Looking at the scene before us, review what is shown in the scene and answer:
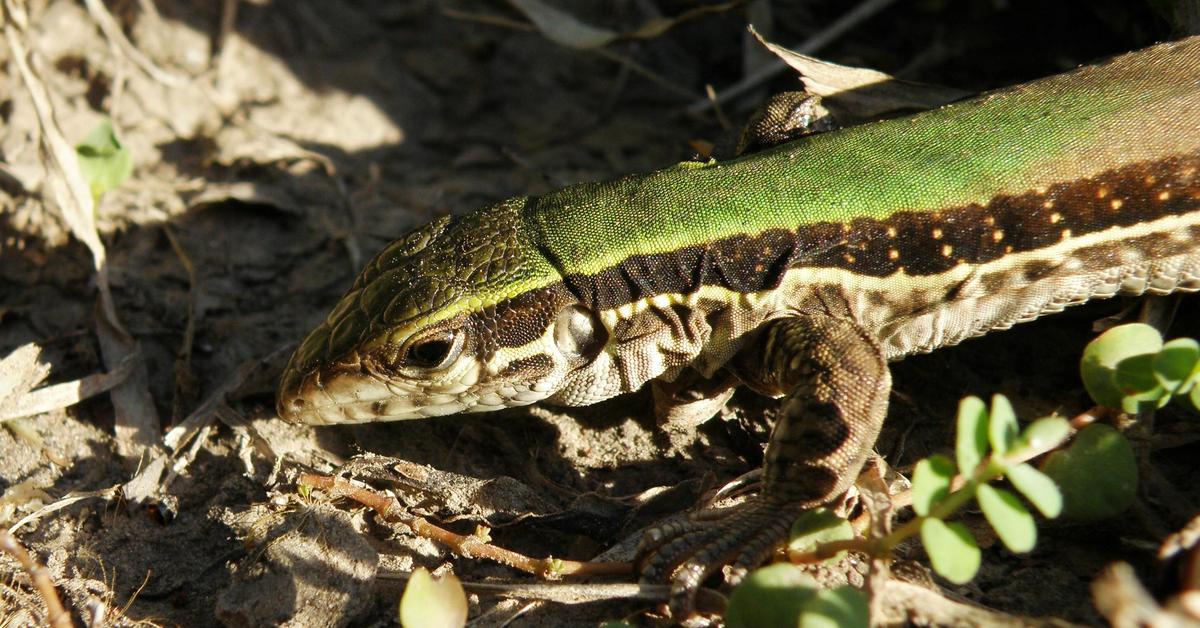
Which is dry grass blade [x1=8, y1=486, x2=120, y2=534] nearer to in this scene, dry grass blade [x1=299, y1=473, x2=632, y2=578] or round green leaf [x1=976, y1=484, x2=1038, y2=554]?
dry grass blade [x1=299, y1=473, x2=632, y2=578]

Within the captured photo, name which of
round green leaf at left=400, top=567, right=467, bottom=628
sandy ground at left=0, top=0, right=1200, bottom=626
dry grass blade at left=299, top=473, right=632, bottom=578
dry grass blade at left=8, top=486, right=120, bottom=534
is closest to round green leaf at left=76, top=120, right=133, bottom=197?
sandy ground at left=0, top=0, right=1200, bottom=626

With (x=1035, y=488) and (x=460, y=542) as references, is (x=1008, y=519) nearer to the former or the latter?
(x=1035, y=488)

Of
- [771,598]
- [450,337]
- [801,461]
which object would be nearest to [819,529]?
[801,461]

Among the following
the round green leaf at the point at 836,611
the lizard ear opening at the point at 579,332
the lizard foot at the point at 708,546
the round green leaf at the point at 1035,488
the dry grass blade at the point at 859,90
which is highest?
the dry grass blade at the point at 859,90

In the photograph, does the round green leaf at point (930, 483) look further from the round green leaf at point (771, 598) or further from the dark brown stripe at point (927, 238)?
the dark brown stripe at point (927, 238)

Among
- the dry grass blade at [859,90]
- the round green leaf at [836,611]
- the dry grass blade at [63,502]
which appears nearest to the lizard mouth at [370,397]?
the dry grass blade at [63,502]
